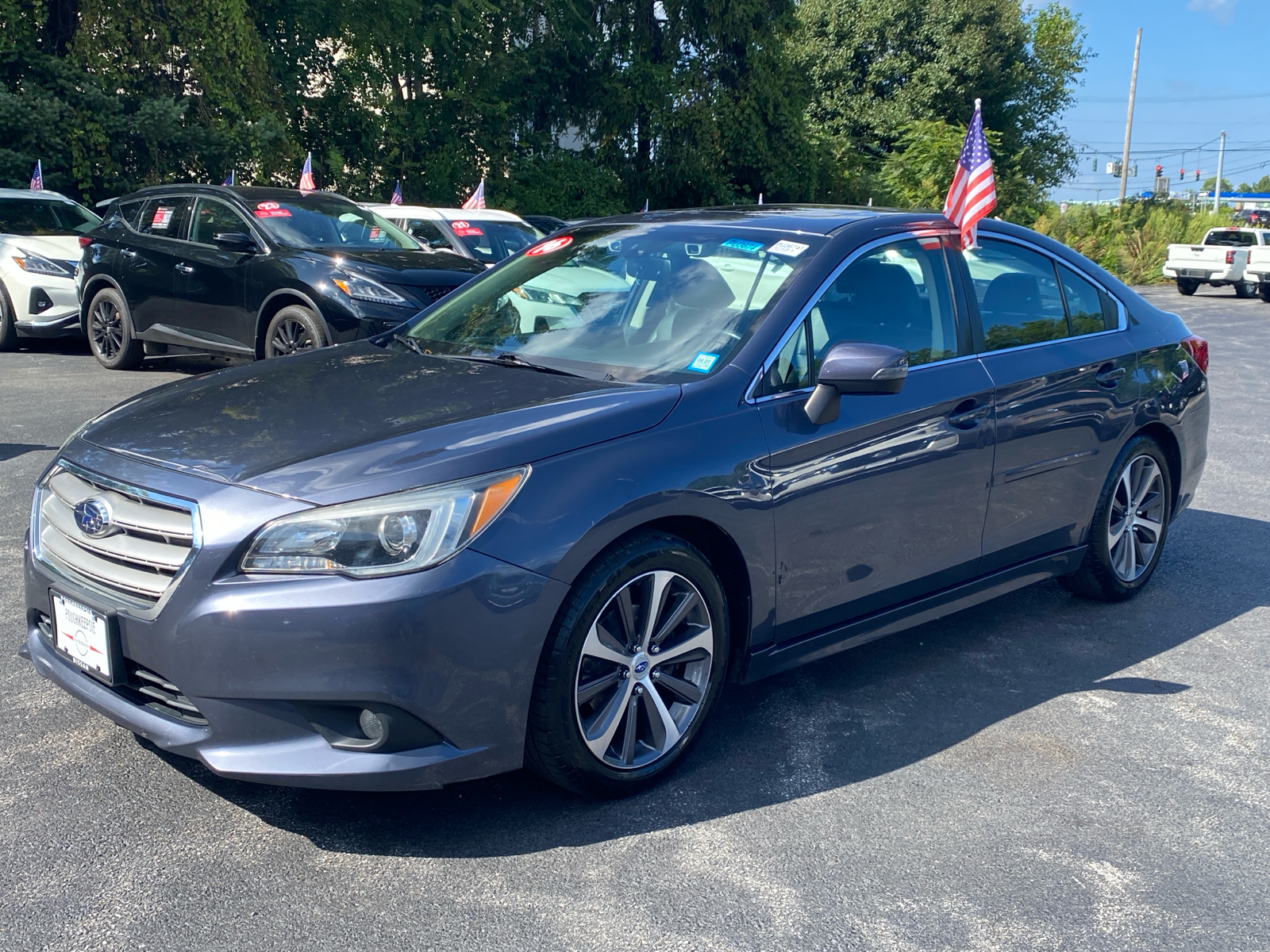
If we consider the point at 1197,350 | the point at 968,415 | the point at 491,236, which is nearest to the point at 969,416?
the point at 968,415

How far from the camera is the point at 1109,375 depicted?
4.98 meters

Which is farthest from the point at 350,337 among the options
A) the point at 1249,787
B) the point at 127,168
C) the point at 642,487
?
the point at 127,168

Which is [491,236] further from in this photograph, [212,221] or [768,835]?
[768,835]

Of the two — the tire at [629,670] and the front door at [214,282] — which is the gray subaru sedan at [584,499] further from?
the front door at [214,282]

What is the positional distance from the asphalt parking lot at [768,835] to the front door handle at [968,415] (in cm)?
93

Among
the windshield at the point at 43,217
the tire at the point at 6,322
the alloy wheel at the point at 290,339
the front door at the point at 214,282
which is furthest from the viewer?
the windshield at the point at 43,217

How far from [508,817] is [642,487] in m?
0.96

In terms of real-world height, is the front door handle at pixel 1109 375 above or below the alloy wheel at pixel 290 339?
above

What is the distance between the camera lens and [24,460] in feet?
24.1

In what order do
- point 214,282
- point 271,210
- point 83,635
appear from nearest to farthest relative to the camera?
point 83,635 → point 214,282 → point 271,210

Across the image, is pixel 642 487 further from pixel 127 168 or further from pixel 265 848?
pixel 127 168

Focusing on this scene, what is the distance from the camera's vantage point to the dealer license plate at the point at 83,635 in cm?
311

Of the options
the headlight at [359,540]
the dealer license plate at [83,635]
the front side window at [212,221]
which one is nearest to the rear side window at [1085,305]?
the headlight at [359,540]

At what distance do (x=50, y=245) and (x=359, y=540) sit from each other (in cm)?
→ 1137
